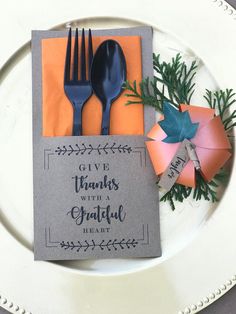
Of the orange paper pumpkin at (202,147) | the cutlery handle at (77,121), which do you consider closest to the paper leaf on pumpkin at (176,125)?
the orange paper pumpkin at (202,147)

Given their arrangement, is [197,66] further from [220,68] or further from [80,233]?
[80,233]

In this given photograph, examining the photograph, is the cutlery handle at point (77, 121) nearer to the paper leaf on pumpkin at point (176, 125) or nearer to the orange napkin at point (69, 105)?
the orange napkin at point (69, 105)

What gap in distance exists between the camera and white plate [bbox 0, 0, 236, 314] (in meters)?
0.58

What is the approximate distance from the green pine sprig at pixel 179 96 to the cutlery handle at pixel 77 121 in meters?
0.07

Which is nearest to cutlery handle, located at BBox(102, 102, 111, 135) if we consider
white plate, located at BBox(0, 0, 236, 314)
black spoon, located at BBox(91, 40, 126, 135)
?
black spoon, located at BBox(91, 40, 126, 135)

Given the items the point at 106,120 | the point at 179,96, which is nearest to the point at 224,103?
the point at 179,96

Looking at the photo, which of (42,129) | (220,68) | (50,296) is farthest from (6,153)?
(220,68)

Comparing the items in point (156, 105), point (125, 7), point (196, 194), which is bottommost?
point (196, 194)

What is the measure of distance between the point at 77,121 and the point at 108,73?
0.08m

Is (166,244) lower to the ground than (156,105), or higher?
lower

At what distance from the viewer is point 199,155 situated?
0.58m

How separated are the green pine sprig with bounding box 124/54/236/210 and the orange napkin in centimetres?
2

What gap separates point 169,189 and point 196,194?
1.7 inches

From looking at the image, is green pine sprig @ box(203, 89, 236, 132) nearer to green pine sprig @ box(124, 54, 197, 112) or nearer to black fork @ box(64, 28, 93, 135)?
green pine sprig @ box(124, 54, 197, 112)
